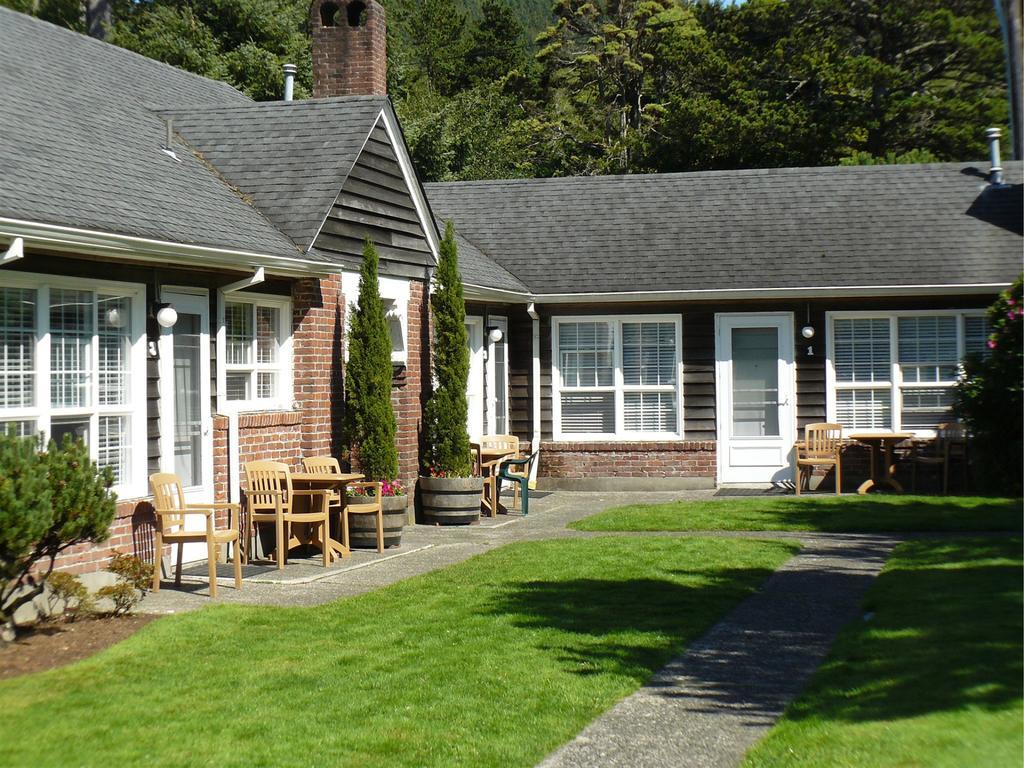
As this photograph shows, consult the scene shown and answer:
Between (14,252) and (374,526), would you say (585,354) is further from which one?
(14,252)

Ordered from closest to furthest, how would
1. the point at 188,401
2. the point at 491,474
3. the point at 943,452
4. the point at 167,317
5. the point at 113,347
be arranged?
the point at 113,347, the point at 167,317, the point at 188,401, the point at 491,474, the point at 943,452

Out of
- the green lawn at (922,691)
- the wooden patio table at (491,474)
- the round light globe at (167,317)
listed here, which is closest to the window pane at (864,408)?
the wooden patio table at (491,474)

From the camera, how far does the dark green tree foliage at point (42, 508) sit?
7.85m

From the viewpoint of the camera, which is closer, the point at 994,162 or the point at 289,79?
the point at 289,79

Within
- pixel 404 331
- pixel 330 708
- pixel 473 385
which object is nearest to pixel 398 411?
pixel 404 331

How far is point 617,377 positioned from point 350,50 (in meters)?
6.34

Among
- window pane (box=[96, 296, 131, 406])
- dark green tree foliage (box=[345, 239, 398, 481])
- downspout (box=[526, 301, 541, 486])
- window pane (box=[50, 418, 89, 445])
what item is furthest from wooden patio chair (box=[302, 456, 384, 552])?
downspout (box=[526, 301, 541, 486])

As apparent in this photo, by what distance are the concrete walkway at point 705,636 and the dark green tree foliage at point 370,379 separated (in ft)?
3.16

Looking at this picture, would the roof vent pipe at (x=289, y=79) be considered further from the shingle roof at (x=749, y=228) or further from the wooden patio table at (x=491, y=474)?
the wooden patio table at (x=491, y=474)

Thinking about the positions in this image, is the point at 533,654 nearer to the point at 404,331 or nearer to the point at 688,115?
the point at 404,331

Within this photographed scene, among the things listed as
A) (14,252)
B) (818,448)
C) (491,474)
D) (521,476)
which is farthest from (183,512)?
(818,448)

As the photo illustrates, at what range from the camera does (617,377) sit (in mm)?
19109

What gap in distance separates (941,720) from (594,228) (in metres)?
15.8

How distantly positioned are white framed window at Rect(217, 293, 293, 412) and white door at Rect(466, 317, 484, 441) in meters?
4.93
